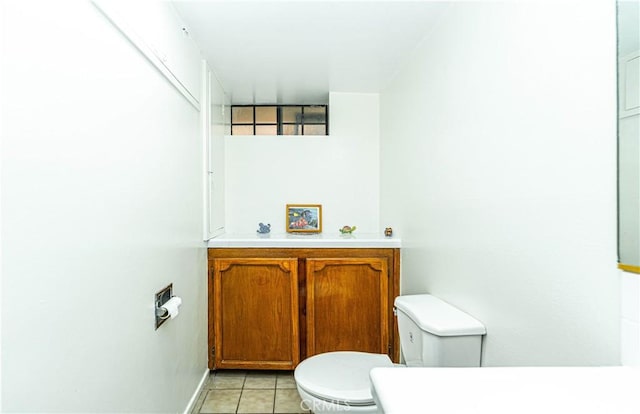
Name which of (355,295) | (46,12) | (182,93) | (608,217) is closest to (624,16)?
(608,217)

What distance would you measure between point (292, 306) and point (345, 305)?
0.37 meters

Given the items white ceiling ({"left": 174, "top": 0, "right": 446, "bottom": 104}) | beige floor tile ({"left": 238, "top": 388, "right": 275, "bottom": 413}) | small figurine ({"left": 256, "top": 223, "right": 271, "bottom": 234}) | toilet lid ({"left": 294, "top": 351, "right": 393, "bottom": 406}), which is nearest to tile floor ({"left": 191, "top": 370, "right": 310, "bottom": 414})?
beige floor tile ({"left": 238, "top": 388, "right": 275, "bottom": 413})

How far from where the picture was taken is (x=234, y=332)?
8.57 feet

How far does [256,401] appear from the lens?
2.32 meters

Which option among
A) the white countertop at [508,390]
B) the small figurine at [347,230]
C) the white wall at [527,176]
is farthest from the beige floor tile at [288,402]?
the white countertop at [508,390]

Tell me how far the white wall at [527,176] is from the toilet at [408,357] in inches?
2.6

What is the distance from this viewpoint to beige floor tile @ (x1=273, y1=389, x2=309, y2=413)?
A: 2229 millimetres

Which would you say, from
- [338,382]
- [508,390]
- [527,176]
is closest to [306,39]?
[527,176]

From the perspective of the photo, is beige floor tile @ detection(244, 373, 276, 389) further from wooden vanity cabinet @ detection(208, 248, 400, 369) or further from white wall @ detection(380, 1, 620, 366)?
white wall @ detection(380, 1, 620, 366)

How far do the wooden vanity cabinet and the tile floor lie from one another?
9 cm

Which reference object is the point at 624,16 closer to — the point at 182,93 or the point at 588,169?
the point at 588,169

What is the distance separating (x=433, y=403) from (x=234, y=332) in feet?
6.90

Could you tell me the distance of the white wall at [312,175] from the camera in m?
3.19

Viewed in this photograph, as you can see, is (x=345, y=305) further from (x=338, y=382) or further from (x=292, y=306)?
(x=338, y=382)
